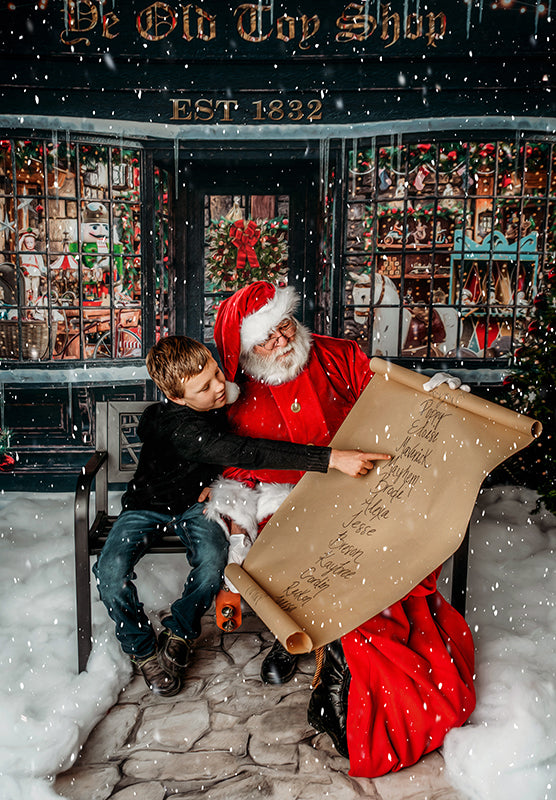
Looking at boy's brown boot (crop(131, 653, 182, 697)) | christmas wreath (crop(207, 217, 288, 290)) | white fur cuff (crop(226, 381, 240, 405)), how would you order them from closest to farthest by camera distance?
boy's brown boot (crop(131, 653, 182, 697)), white fur cuff (crop(226, 381, 240, 405)), christmas wreath (crop(207, 217, 288, 290))

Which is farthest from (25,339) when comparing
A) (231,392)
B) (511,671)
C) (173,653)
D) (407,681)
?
(511,671)

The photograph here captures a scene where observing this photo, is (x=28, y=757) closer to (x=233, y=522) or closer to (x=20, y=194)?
(x=233, y=522)

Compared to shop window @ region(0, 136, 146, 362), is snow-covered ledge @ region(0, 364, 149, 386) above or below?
below

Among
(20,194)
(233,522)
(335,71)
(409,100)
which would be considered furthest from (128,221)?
(233,522)

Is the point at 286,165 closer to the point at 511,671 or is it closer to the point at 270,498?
the point at 270,498

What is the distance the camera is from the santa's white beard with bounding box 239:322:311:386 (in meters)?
2.96

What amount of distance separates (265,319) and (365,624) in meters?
1.39

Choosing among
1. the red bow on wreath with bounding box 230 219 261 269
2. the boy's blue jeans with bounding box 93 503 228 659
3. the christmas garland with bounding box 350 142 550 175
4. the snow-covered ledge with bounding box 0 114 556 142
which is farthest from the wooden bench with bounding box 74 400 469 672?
the christmas garland with bounding box 350 142 550 175

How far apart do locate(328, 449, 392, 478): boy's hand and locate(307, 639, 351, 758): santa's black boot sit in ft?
2.18

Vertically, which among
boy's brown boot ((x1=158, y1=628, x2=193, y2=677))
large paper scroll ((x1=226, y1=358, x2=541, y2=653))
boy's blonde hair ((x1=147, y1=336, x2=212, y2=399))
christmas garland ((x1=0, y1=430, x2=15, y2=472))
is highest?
boy's blonde hair ((x1=147, y1=336, x2=212, y2=399))

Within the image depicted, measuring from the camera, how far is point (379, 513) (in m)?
2.34

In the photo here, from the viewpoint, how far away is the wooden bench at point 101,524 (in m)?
2.76

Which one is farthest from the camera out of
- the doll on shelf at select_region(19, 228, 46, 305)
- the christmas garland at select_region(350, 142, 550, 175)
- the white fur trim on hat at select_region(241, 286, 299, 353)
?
the doll on shelf at select_region(19, 228, 46, 305)

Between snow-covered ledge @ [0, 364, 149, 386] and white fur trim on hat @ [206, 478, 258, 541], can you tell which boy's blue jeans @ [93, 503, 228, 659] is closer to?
white fur trim on hat @ [206, 478, 258, 541]
